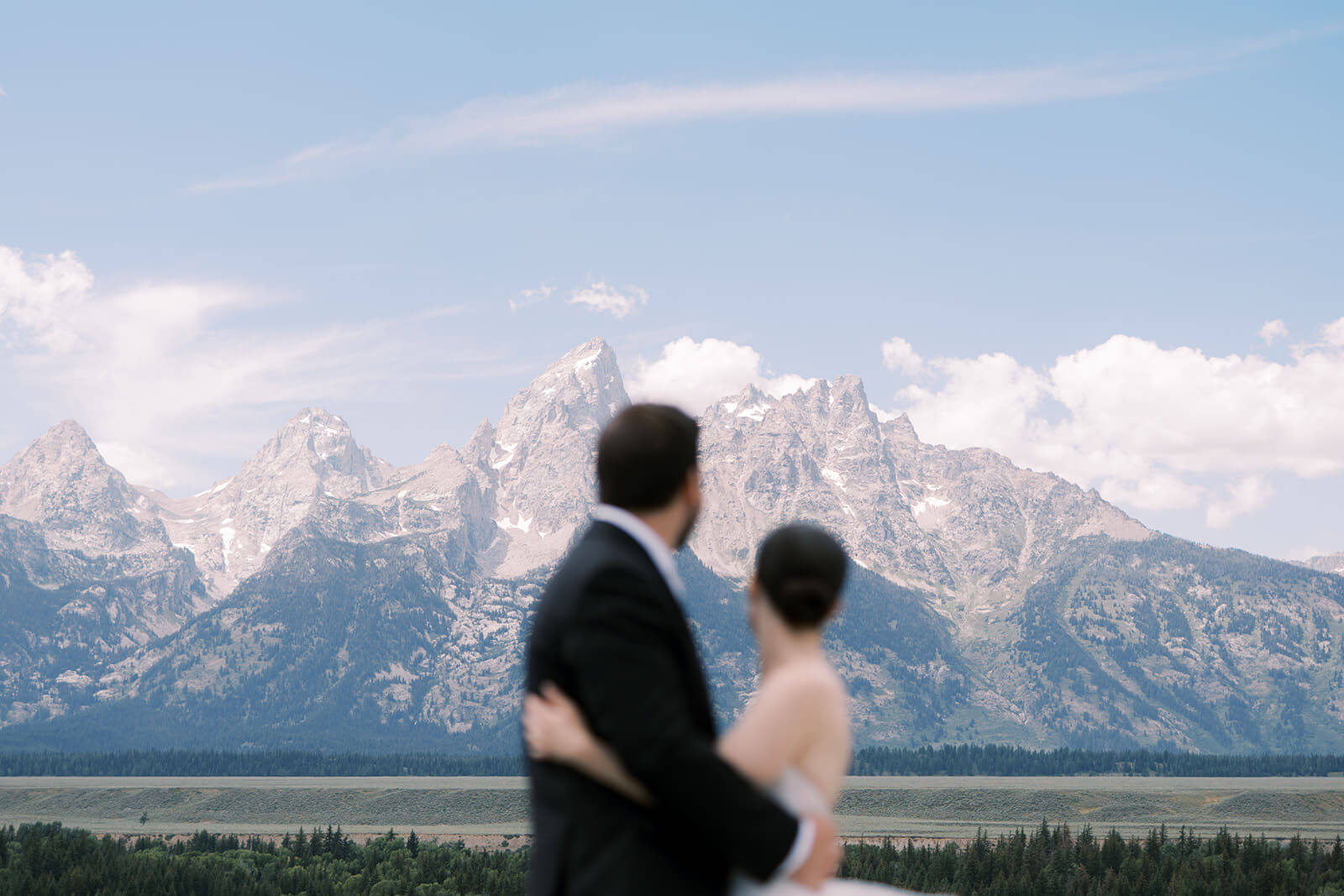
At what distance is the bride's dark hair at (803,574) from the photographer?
6996 millimetres

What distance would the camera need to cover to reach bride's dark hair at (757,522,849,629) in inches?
275

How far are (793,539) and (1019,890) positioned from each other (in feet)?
586

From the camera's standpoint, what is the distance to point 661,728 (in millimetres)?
6211

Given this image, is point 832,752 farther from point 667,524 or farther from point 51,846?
point 51,846

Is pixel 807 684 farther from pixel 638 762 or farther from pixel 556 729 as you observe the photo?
pixel 556 729

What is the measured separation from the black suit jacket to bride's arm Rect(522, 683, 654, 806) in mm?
60

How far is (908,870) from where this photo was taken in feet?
623

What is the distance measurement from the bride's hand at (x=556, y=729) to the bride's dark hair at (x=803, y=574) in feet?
4.31

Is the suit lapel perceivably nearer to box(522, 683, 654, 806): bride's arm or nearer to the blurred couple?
the blurred couple

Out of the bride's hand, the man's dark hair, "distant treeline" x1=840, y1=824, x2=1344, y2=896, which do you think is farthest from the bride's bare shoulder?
"distant treeline" x1=840, y1=824, x2=1344, y2=896

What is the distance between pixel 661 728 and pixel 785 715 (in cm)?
75

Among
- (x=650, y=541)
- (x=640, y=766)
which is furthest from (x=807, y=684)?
(x=650, y=541)

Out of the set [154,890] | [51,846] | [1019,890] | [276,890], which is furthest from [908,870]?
[51,846]

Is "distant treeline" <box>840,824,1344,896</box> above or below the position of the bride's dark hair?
below
